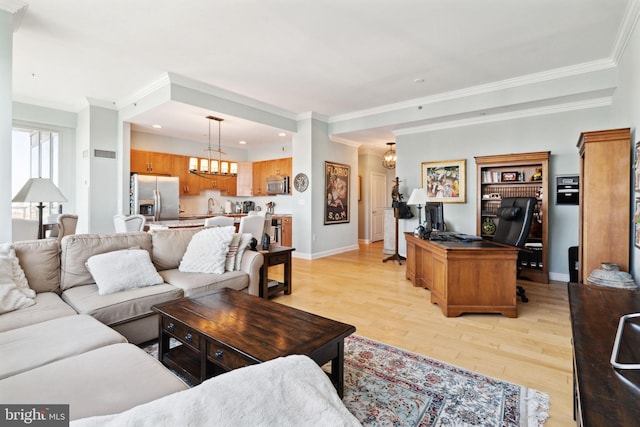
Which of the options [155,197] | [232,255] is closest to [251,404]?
[232,255]

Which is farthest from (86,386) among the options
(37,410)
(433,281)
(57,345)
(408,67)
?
(408,67)

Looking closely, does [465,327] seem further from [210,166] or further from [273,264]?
[210,166]

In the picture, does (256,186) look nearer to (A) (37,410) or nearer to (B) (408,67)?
(B) (408,67)

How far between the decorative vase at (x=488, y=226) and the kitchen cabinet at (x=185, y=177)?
601 centimetres

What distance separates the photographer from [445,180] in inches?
224

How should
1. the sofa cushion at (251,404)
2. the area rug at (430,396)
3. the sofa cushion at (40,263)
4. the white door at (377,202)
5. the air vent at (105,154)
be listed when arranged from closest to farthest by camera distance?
the sofa cushion at (251,404) < the area rug at (430,396) < the sofa cushion at (40,263) < the air vent at (105,154) < the white door at (377,202)

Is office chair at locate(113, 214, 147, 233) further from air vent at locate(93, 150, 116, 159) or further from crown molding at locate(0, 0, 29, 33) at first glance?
crown molding at locate(0, 0, 29, 33)

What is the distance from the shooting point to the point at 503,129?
5145 millimetres

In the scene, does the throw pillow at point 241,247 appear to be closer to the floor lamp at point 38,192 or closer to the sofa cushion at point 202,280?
the sofa cushion at point 202,280

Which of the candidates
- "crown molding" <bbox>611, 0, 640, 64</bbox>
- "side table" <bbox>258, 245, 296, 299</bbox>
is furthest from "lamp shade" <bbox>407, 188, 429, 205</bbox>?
"crown molding" <bbox>611, 0, 640, 64</bbox>

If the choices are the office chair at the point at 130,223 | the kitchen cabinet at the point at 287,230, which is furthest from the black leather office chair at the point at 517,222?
the office chair at the point at 130,223

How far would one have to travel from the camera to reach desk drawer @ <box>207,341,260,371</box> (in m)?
1.52

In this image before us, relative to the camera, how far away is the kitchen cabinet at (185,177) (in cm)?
690

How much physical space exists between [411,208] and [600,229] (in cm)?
337
